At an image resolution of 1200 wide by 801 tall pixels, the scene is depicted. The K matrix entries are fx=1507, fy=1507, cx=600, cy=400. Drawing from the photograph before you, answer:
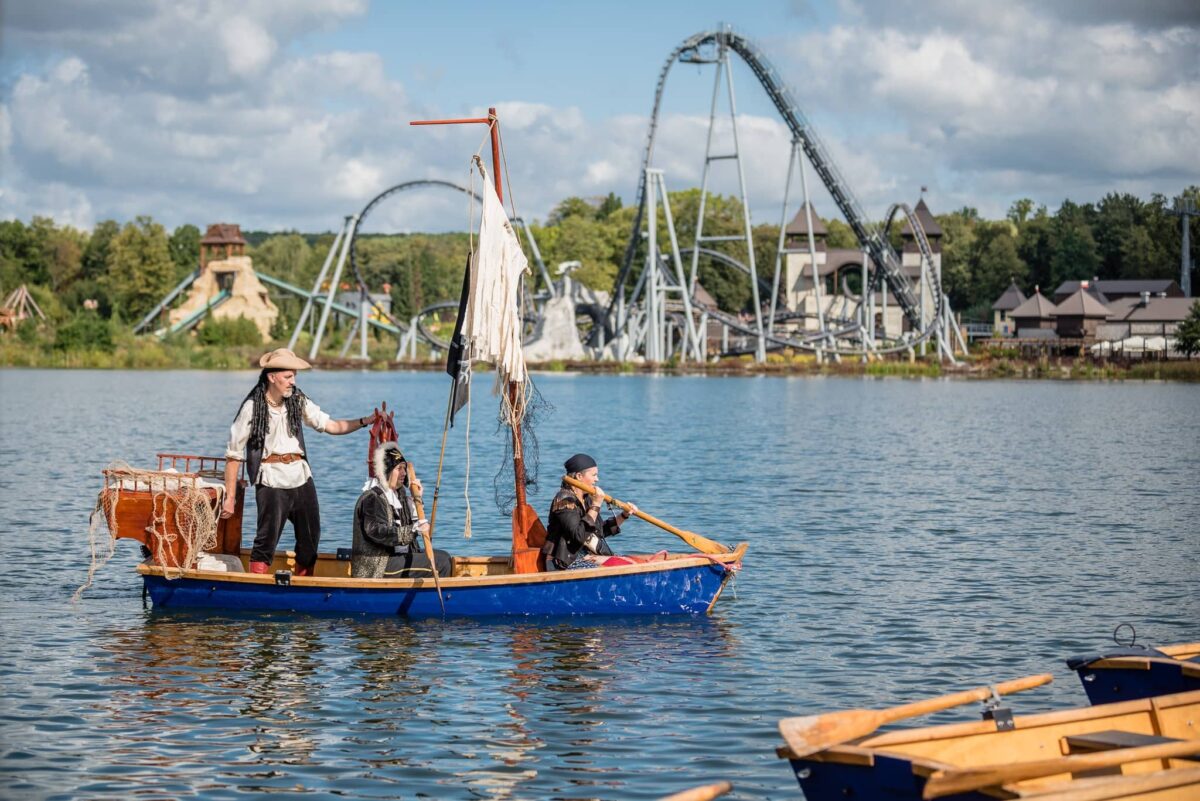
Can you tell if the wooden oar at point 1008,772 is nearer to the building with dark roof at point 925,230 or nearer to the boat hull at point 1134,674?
the boat hull at point 1134,674

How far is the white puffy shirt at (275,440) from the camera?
45.5ft

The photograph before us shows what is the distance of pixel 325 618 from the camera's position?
14.7 m

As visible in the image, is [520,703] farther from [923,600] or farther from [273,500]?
[923,600]

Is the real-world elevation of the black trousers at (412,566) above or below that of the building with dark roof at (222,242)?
below

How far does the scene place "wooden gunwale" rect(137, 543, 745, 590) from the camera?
1405 centimetres

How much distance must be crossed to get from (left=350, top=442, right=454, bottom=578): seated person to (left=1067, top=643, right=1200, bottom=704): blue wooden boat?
250 inches

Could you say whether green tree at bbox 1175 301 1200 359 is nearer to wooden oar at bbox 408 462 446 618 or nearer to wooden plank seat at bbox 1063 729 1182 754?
wooden oar at bbox 408 462 446 618

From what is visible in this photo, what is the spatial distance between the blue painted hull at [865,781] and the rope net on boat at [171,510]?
8306mm

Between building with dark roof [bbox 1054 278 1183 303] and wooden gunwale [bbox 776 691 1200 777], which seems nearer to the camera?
wooden gunwale [bbox 776 691 1200 777]

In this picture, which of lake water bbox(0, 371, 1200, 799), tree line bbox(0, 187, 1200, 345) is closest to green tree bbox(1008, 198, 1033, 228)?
tree line bbox(0, 187, 1200, 345)

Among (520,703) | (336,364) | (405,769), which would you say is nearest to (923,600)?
(520,703)

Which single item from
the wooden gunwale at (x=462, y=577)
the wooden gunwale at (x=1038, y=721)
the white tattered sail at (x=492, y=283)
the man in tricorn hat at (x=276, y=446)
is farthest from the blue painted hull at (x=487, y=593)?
the wooden gunwale at (x=1038, y=721)

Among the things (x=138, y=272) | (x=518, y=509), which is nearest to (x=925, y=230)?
(x=138, y=272)

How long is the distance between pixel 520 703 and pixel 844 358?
9667 centimetres
